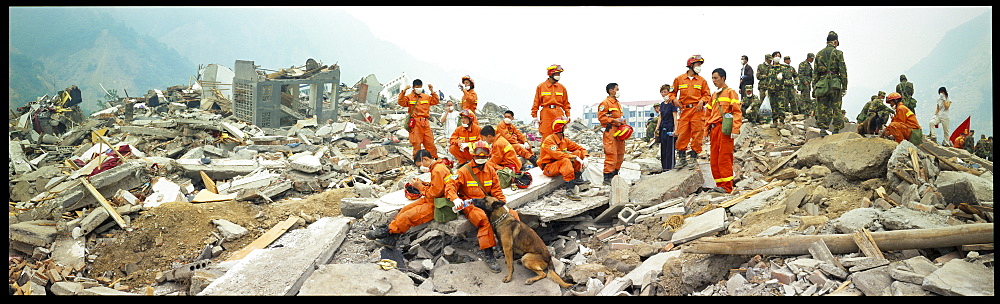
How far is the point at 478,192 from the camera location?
20.1 feet

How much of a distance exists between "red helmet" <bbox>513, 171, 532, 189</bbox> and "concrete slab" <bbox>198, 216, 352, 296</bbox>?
2287 millimetres

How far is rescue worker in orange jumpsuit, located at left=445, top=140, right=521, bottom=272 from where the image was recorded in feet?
19.7

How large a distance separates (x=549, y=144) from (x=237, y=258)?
433 centimetres

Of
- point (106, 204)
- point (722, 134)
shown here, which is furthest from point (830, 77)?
point (106, 204)

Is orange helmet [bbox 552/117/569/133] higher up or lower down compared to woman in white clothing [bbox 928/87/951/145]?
lower down

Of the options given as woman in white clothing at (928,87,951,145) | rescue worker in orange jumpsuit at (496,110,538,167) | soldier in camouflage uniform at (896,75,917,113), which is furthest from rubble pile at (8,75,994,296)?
woman in white clothing at (928,87,951,145)

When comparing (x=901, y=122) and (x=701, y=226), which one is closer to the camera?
(x=701, y=226)

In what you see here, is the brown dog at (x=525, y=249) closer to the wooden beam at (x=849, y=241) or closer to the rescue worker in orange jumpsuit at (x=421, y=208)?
the rescue worker in orange jumpsuit at (x=421, y=208)

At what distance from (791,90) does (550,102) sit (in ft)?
24.2

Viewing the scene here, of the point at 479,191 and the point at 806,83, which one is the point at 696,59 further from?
the point at 806,83

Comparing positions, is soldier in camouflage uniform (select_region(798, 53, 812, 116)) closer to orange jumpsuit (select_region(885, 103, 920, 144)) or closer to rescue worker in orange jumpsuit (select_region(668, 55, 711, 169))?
orange jumpsuit (select_region(885, 103, 920, 144))

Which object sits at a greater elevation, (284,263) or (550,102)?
(550,102)

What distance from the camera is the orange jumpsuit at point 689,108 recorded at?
27.5ft
